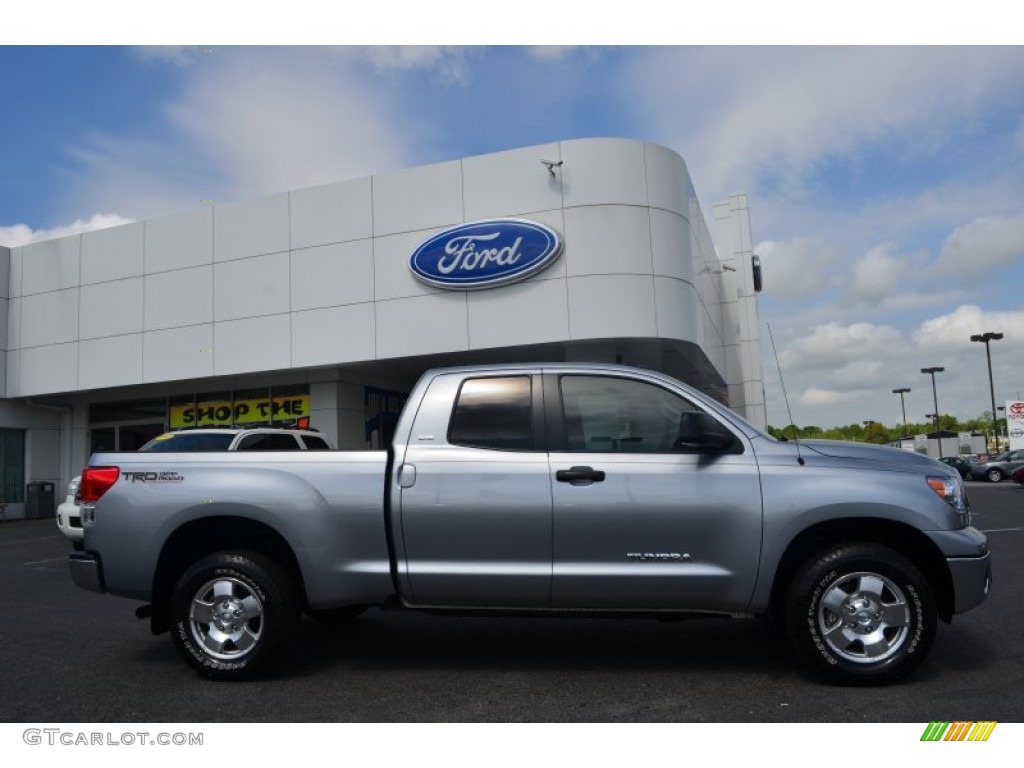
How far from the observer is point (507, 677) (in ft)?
16.9

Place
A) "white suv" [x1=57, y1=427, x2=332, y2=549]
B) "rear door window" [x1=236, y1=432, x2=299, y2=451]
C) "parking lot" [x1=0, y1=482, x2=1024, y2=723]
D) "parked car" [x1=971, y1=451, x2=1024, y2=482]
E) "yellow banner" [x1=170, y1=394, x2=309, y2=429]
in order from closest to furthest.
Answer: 1. "parking lot" [x1=0, y1=482, x2=1024, y2=723]
2. "white suv" [x1=57, y1=427, x2=332, y2=549]
3. "rear door window" [x1=236, y1=432, x2=299, y2=451]
4. "yellow banner" [x1=170, y1=394, x2=309, y2=429]
5. "parked car" [x1=971, y1=451, x2=1024, y2=482]

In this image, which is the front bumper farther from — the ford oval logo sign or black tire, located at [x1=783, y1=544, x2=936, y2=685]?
the ford oval logo sign

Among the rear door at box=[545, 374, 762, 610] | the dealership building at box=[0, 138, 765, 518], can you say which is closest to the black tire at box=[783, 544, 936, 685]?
the rear door at box=[545, 374, 762, 610]

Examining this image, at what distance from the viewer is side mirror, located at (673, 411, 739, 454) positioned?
4.80 metres

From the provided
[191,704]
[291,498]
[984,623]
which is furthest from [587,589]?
[984,623]

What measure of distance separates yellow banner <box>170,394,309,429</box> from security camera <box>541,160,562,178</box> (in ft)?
26.7

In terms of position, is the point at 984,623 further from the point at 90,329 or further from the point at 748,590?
the point at 90,329

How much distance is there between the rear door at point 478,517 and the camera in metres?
4.94

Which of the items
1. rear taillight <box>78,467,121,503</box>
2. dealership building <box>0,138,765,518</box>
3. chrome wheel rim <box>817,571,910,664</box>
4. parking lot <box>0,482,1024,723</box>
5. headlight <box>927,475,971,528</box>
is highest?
dealership building <box>0,138,765,518</box>

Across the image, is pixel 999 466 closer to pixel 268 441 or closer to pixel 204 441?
pixel 268 441

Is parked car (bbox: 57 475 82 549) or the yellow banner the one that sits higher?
the yellow banner

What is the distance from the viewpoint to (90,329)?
21656 millimetres

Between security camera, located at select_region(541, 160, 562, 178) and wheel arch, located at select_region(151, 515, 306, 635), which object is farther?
security camera, located at select_region(541, 160, 562, 178)

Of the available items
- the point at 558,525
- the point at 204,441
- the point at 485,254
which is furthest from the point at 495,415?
the point at 485,254
